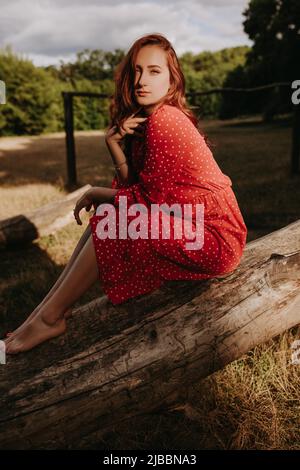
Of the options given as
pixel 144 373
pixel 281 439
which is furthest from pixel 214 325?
pixel 281 439

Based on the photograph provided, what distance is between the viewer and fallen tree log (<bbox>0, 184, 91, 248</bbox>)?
4.23 metres

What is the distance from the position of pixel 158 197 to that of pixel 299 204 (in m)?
3.98

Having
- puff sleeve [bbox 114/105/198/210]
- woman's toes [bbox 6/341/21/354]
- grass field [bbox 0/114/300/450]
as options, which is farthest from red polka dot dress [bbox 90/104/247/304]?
grass field [bbox 0/114/300/450]

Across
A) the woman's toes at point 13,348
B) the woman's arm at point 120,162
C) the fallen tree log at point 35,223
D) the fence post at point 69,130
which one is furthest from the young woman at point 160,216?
the fence post at point 69,130

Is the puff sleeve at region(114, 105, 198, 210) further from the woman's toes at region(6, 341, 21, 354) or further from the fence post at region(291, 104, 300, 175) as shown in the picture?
the fence post at region(291, 104, 300, 175)

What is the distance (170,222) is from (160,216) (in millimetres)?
50

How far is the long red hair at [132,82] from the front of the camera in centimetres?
195

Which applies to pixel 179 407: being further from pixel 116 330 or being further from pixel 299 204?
pixel 299 204

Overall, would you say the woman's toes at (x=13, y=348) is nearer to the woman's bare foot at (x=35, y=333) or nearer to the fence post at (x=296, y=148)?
the woman's bare foot at (x=35, y=333)

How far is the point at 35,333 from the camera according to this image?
1917mm

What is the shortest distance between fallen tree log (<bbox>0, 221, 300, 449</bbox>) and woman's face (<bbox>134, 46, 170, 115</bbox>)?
90cm
